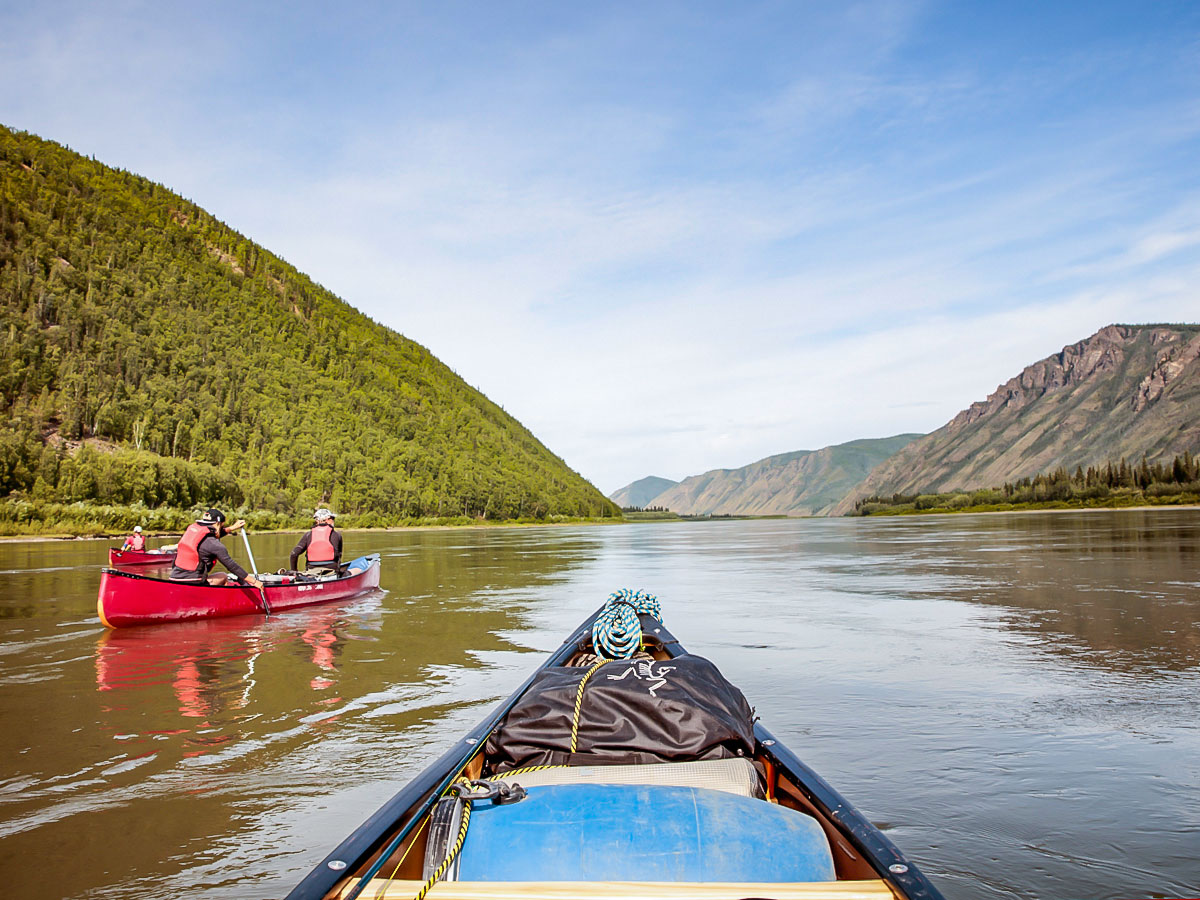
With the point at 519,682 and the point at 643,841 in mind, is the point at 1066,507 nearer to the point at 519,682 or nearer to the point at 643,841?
the point at 519,682

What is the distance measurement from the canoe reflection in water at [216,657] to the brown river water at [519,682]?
3.5 inches

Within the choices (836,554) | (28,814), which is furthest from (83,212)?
(28,814)

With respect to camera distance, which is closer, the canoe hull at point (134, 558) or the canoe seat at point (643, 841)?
the canoe seat at point (643, 841)

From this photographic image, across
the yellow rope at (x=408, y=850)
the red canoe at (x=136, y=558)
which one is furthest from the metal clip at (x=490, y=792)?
the red canoe at (x=136, y=558)

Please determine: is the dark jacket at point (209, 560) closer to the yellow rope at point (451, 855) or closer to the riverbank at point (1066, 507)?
the yellow rope at point (451, 855)

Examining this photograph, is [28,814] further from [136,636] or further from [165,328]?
[165,328]

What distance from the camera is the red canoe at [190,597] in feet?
50.1

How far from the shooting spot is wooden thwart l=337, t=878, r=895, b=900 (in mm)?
2943

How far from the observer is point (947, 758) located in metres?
7.06

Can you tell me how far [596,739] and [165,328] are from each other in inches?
6330

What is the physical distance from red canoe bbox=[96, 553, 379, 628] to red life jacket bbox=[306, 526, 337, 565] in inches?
31.8

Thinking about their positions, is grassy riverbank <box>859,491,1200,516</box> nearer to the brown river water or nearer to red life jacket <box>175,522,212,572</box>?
the brown river water

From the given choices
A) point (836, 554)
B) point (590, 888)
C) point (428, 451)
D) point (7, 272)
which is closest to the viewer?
point (590, 888)

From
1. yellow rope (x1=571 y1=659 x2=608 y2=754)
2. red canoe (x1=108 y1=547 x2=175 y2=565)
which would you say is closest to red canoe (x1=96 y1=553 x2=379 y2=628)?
red canoe (x1=108 y1=547 x2=175 y2=565)
